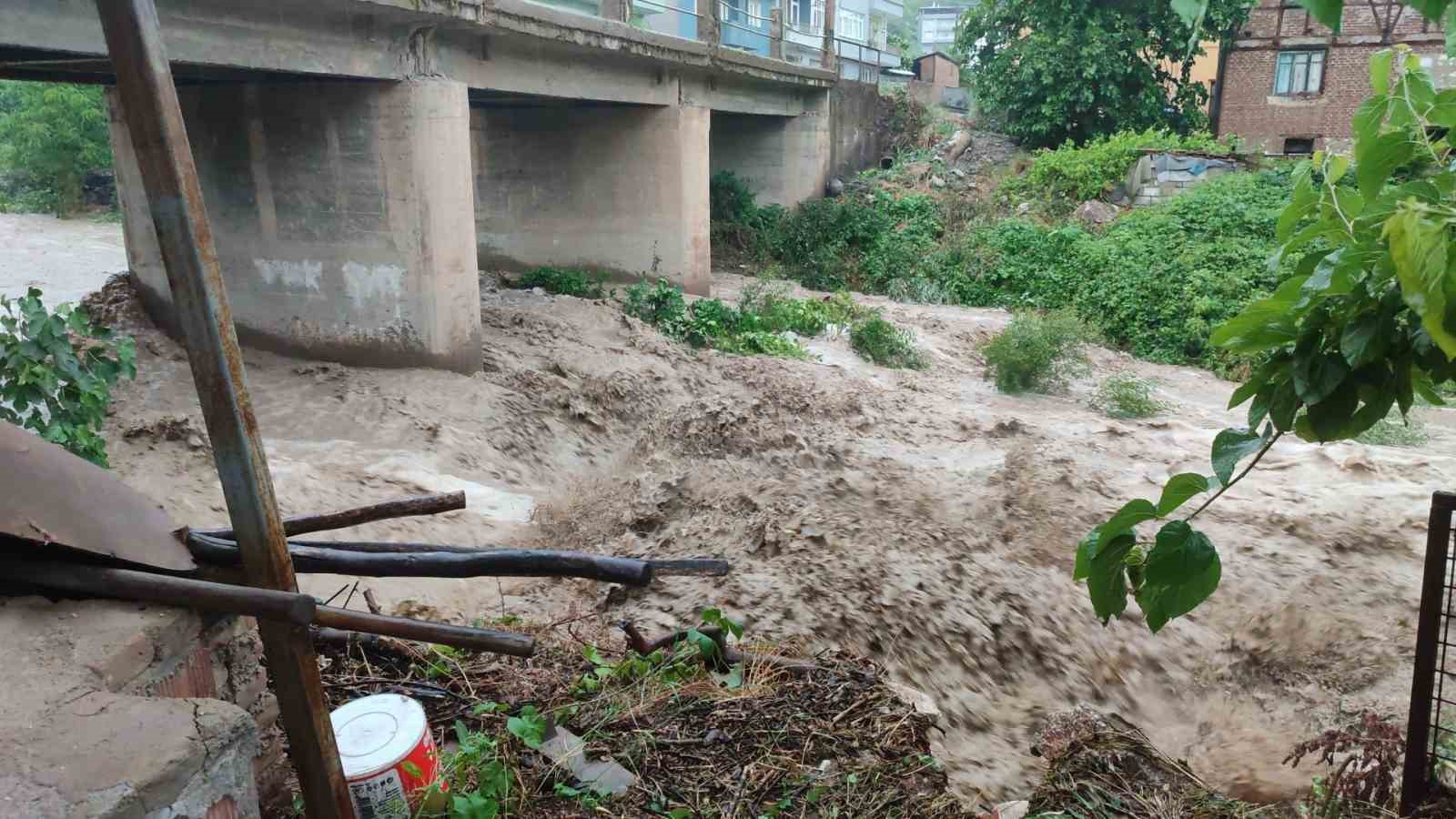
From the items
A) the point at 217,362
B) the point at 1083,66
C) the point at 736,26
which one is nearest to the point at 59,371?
the point at 217,362

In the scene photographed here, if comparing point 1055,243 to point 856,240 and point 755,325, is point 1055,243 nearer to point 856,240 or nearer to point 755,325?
point 856,240

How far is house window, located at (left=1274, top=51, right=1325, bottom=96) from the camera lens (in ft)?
84.4

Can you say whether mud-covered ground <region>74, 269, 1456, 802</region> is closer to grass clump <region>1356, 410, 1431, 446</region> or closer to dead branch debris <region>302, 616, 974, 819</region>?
grass clump <region>1356, 410, 1431, 446</region>

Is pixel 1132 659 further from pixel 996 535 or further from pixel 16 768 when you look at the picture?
pixel 16 768

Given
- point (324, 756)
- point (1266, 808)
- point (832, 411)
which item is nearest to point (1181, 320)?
point (832, 411)

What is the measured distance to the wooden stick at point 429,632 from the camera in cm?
269

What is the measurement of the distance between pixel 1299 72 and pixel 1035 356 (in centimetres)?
1780

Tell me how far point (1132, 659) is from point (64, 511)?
619 cm

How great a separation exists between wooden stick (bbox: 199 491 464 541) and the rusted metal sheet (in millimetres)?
272

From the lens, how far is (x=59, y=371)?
609 centimetres

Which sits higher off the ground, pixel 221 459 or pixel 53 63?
pixel 53 63

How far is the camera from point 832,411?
469 inches

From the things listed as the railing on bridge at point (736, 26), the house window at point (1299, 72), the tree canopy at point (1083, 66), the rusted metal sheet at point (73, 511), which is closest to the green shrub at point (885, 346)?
the railing on bridge at point (736, 26)

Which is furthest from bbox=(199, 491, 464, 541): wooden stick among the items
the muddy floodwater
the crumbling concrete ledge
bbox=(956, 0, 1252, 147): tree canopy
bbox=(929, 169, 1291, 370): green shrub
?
bbox=(956, 0, 1252, 147): tree canopy
